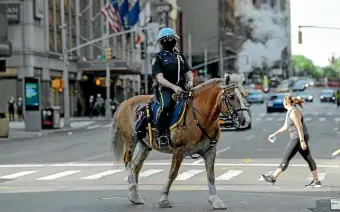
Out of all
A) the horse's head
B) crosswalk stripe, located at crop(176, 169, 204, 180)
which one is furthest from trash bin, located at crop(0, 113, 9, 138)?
the horse's head

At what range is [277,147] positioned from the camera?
28.5 metres

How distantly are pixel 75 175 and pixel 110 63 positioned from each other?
49681 mm

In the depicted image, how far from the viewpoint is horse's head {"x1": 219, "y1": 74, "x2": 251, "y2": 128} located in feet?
34.6

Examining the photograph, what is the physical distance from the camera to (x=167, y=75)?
36.4 ft

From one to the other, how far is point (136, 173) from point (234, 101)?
2.30m

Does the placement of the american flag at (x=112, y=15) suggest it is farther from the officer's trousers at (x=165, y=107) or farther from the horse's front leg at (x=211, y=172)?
the horse's front leg at (x=211, y=172)

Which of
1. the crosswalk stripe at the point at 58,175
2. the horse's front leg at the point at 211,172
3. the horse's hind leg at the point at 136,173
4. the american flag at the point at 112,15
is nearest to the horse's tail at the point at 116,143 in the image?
the horse's hind leg at the point at 136,173

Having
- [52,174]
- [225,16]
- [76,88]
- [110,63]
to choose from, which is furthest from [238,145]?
[225,16]

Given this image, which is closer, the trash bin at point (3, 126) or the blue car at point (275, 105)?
the trash bin at point (3, 126)

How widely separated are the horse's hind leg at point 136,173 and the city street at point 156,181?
0.16 metres

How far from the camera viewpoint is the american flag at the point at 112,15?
6319cm

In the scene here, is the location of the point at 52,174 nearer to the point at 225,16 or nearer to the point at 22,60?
the point at 22,60

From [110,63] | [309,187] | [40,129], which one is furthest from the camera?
[110,63]

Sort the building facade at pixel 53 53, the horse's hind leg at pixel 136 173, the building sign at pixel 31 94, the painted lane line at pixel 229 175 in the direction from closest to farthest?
the horse's hind leg at pixel 136 173
the painted lane line at pixel 229 175
the building sign at pixel 31 94
the building facade at pixel 53 53
